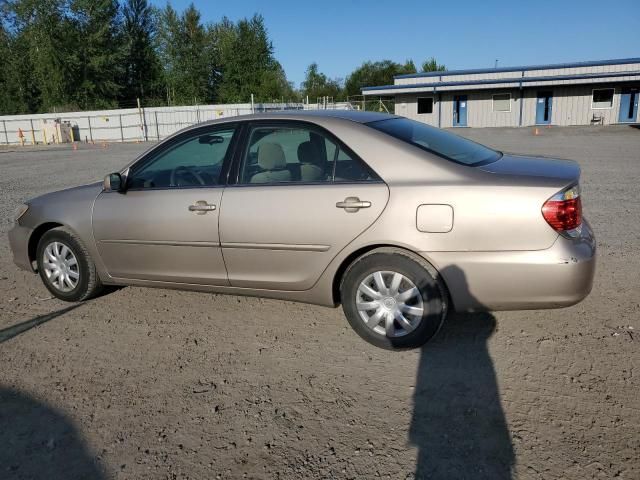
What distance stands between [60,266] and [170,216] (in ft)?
4.53

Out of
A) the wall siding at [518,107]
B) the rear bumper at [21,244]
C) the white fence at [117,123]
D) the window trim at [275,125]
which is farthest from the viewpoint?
the white fence at [117,123]

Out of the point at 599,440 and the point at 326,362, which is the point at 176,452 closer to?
the point at 326,362

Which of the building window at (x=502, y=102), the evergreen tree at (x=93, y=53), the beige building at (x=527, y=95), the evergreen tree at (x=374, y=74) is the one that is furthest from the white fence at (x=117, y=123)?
the evergreen tree at (x=374, y=74)

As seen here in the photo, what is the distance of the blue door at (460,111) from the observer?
40.4m

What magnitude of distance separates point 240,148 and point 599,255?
13.1ft

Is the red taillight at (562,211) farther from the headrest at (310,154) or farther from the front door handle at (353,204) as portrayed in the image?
the headrest at (310,154)

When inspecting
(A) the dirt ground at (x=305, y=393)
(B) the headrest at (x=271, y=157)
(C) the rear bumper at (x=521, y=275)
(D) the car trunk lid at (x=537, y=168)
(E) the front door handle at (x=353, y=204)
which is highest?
(B) the headrest at (x=271, y=157)

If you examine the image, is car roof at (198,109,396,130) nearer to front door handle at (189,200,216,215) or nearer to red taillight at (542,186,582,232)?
front door handle at (189,200,216,215)

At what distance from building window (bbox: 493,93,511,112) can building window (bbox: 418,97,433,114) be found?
→ 478 cm

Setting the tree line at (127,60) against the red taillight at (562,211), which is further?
the tree line at (127,60)

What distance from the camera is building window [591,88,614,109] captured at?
37.0 m

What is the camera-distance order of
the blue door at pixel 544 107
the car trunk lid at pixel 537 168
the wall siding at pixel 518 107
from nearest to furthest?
the car trunk lid at pixel 537 168
the wall siding at pixel 518 107
the blue door at pixel 544 107

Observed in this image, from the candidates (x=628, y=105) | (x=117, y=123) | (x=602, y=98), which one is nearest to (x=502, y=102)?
(x=602, y=98)

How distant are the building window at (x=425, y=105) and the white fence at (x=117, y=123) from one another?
19.5ft
